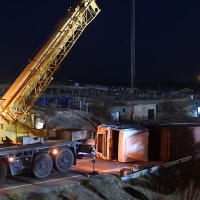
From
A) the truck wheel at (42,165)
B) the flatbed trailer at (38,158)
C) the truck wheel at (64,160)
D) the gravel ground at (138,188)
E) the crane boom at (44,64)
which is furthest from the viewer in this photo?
the crane boom at (44,64)

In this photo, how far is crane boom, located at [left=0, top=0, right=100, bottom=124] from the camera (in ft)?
61.6

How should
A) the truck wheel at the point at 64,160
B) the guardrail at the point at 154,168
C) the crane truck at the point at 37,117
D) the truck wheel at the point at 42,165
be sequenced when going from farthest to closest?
the truck wheel at the point at 64,160 → the guardrail at the point at 154,168 → the truck wheel at the point at 42,165 → the crane truck at the point at 37,117

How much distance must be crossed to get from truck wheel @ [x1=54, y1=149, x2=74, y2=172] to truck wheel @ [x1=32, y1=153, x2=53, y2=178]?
1.46ft

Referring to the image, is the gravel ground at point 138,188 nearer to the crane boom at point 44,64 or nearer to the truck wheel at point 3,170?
the truck wheel at point 3,170

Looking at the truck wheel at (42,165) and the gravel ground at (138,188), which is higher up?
the truck wheel at (42,165)

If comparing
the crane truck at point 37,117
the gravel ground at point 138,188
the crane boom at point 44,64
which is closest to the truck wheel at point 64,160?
the crane truck at point 37,117

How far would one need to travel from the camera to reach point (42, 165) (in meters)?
17.5

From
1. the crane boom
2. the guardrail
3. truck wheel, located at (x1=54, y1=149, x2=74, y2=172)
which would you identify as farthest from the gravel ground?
the crane boom

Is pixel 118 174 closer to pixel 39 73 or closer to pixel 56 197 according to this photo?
pixel 56 197

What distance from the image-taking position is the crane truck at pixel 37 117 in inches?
671

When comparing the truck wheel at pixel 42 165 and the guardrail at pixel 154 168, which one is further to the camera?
the guardrail at pixel 154 168

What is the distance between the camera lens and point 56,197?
14820 millimetres

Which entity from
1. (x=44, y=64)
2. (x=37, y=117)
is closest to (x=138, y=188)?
(x=37, y=117)

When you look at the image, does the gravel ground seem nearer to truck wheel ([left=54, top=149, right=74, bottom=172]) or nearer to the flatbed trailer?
truck wheel ([left=54, top=149, right=74, bottom=172])
